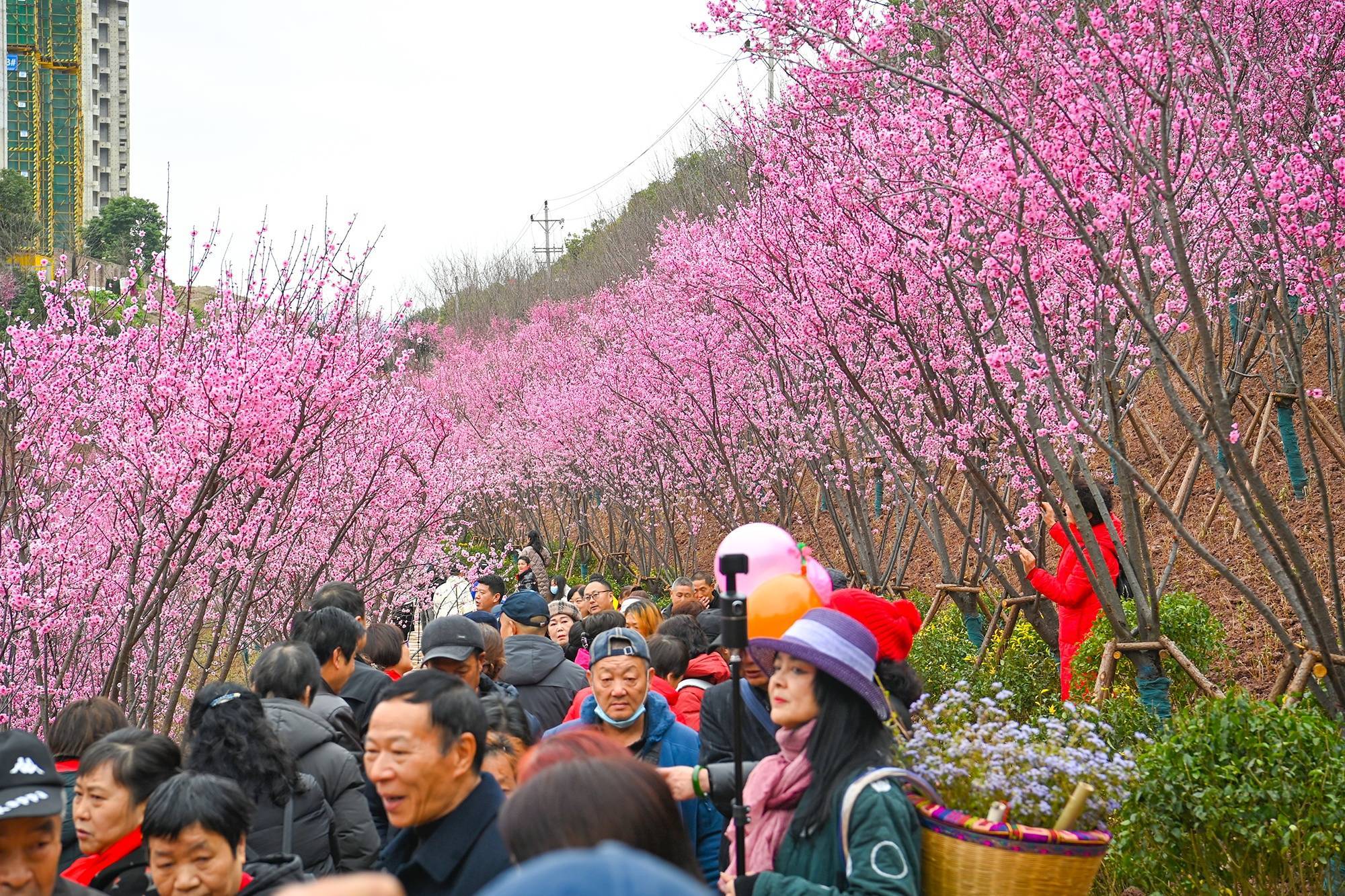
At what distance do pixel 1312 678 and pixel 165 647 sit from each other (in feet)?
32.8

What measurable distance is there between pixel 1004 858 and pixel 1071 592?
15.8 feet

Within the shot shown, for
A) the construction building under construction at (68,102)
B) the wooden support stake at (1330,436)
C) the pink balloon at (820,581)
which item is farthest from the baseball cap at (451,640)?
the construction building under construction at (68,102)

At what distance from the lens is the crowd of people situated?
2414mm

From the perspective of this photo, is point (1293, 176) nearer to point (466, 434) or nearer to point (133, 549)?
point (133, 549)

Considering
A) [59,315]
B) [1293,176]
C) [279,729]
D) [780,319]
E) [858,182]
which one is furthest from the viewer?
[780,319]

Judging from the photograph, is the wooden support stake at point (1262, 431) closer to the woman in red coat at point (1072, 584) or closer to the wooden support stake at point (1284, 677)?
the woman in red coat at point (1072, 584)

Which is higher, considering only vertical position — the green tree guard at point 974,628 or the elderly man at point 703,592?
the elderly man at point 703,592

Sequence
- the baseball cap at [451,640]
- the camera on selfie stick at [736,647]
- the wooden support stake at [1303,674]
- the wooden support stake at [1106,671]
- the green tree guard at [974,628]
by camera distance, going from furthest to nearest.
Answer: the green tree guard at [974,628]
the wooden support stake at [1106,671]
the wooden support stake at [1303,674]
the baseball cap at [451,640]
the camera on selfie stick at [736,647]

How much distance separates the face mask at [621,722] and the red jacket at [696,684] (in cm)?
57

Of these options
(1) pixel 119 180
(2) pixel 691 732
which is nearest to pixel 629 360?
(2) pixel 691 732

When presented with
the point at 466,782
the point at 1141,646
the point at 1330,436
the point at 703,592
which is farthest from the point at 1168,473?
the point at 466,782

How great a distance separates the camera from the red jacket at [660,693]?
5.09 metres

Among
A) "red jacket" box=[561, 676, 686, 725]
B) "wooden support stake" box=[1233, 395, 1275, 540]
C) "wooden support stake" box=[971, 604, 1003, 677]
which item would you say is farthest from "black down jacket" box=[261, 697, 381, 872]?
"wooden support stake" box=[1233, 395, 1275, 540]

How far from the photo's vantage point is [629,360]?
18891mm
